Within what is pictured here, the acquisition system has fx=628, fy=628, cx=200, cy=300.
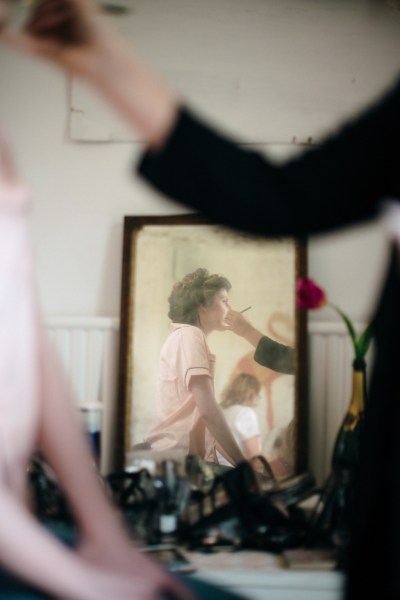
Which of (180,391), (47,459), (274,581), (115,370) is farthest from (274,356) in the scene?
(47,459)

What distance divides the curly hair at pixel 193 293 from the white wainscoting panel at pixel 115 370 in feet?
0.48

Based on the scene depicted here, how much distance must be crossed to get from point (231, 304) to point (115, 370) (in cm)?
29

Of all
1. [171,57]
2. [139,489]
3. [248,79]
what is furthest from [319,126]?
[139,489]

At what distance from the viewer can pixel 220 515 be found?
99 cm

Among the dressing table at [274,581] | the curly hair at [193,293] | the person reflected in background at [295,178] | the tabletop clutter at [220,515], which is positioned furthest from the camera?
the curly hair at [193,293]

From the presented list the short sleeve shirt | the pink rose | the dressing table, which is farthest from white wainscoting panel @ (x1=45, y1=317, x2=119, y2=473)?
the dressing table

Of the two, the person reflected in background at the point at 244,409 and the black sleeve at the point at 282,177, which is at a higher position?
the black sleeve at the point at 282,177

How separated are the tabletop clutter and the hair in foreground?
0.69ft

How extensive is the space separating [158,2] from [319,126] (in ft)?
1.40

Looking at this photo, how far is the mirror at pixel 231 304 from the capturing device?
49.2 inches

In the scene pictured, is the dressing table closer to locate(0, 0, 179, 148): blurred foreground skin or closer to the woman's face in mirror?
the woman's face in mirror

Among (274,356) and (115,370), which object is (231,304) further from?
(115,370)

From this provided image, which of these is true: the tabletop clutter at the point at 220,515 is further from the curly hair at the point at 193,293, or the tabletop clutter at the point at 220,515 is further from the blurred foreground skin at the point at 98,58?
the blurred foreground skin at the point at 98,58

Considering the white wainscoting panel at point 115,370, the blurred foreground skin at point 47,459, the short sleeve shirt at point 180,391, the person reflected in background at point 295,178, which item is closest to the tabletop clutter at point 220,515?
the short sleeve shirt at point 180,391
